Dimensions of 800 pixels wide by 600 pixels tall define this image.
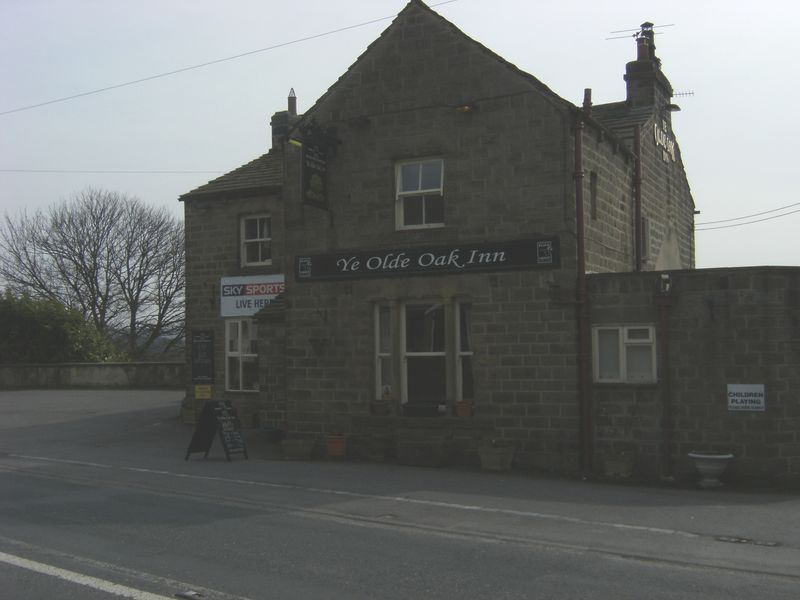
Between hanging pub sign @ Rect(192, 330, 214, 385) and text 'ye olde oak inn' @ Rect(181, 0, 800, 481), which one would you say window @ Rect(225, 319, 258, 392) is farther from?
text 'ye olde oak inn' @ Rect(181, 0, 800, 481)

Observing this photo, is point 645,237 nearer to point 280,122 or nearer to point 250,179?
point 250,179

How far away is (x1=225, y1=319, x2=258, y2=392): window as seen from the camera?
77.5 ft

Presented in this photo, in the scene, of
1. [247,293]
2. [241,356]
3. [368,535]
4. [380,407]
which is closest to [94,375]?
[241,356]

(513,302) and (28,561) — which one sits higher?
(513,302)

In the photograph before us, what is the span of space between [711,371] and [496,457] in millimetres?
3958

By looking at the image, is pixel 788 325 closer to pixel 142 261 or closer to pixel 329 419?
pixel 329 419

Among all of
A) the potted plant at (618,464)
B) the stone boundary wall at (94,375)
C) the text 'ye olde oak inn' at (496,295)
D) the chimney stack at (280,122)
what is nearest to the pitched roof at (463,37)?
the text 'ye olde oak inn' at (496,295)

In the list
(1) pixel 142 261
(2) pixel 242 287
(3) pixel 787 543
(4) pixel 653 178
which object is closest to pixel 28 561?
(3) pixel 787 543

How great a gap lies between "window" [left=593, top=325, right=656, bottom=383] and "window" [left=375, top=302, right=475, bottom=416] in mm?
2472

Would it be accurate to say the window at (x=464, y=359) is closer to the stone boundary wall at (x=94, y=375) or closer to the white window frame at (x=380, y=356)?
the white window frame at (x=380, y=356)

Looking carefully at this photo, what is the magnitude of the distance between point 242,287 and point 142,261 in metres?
31.7

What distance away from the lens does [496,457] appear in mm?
15812

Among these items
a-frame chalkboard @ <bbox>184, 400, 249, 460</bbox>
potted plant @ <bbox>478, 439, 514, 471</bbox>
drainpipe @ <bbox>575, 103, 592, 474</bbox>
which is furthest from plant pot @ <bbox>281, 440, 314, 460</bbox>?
drainpipe @ <bbox>575, 103, 592, 474</bbox>

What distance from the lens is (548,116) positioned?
→ 1638 cm
